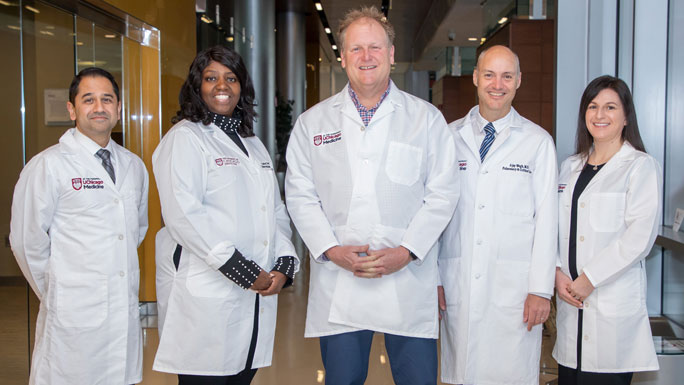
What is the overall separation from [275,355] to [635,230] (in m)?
2.72

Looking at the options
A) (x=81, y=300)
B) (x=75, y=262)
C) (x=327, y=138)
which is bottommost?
(x=81, y=300)

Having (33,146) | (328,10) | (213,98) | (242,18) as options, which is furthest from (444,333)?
(328,10)

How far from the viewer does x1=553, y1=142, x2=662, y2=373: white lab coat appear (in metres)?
2.40

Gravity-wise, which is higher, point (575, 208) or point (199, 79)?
point (199, 79)

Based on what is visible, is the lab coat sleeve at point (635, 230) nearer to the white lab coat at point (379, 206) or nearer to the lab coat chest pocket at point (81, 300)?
the white lab coat at point (379, 206)

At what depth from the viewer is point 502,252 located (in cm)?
248

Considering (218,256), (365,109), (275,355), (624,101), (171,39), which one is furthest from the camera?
(171,39)

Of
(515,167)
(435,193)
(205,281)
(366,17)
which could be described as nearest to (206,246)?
(205,281)

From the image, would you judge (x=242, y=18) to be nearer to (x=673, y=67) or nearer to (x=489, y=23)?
(x=489, y=23)

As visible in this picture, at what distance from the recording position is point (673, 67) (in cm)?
349

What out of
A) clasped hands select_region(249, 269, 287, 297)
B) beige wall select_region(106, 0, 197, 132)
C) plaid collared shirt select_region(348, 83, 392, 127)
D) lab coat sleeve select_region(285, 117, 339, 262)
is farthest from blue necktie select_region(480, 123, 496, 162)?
beige wall select_region(106, 0, 197, 132)

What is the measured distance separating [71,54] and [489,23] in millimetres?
6748

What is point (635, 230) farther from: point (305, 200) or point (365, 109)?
point (305, 200)

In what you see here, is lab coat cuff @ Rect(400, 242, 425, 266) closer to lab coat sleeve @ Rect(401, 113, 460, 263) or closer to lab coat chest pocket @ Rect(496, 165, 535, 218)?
lab coat sleeve @ Rect(401, 113, 460, 263)
